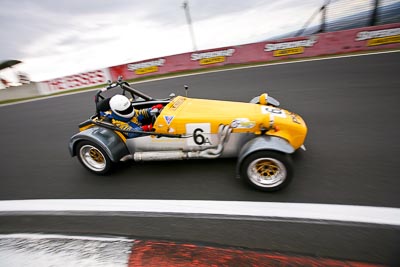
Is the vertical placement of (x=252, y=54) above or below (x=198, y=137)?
above

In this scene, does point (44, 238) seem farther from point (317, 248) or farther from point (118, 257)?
point (317, 248)

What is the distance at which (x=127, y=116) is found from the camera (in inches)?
133

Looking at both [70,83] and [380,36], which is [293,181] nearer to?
[380,36]

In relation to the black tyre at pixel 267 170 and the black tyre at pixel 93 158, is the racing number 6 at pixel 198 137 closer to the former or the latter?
the black tyre at pixel 267 170

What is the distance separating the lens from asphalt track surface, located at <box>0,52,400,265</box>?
2.12m

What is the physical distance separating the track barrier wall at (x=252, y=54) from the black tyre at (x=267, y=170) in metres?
9.40

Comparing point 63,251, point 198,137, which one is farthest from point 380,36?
point 63,251

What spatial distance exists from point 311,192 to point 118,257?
7.15ft

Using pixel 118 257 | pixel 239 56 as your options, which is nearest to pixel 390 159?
pixel 118 257

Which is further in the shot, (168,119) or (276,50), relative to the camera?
(276,50)

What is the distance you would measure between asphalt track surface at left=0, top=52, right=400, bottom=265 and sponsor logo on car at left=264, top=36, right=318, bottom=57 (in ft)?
15.1

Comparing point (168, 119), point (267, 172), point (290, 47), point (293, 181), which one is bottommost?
point (293, 181)

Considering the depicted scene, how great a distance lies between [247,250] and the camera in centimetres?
203

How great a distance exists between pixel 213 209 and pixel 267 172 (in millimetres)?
783
